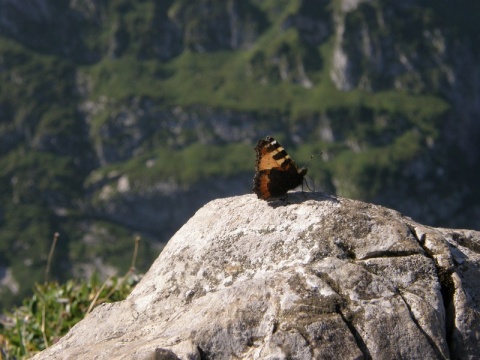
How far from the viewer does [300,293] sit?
23.3 ft

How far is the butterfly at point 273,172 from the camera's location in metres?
8.98

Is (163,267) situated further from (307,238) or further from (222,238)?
(307,238)

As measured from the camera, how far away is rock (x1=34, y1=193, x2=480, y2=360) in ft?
22.0

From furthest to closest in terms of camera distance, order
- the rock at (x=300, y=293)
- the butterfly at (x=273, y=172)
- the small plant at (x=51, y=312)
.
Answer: the small plant at (x=51, y=312) < the butterfly at (x=273, y=172) < the rock at (x=300, y=293)

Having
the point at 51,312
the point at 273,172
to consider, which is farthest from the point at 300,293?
the point at 51,312

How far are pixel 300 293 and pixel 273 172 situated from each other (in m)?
2.49

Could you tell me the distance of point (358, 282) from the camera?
723cm

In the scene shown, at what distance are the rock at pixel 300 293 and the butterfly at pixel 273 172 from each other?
0.66 ft

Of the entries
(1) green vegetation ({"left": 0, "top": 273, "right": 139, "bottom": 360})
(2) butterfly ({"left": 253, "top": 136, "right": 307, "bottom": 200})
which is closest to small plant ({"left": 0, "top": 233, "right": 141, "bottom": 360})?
(1) green vegetation ({"left": 0, "top": 273, "right": 139, "bottom": 360})

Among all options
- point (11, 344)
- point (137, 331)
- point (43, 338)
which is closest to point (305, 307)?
point (137, 331)

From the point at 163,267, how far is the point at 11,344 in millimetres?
4218

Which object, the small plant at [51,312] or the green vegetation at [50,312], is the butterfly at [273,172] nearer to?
the small plant at [51,312]

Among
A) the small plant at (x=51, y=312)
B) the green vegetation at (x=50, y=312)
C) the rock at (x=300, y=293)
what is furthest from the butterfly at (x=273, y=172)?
the green vegetation at (x=50, y=312)

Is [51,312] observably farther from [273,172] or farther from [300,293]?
[300,293]
